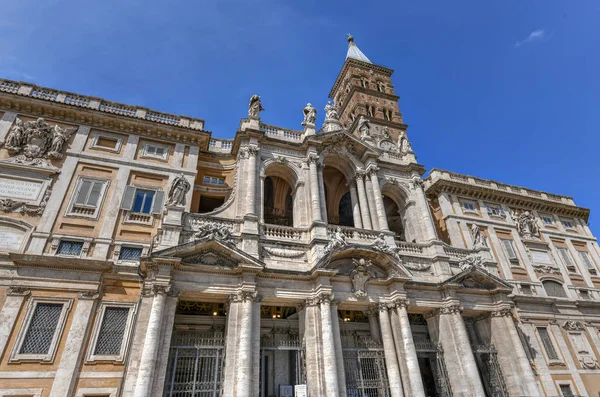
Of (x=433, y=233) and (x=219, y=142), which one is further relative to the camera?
(x=219, y=142)

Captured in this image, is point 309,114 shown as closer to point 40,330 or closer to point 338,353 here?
point 338,353

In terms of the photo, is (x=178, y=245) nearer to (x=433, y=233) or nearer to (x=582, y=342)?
(x=433, y=233)

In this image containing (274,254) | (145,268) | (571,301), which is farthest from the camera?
(571,301)

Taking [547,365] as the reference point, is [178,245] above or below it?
above

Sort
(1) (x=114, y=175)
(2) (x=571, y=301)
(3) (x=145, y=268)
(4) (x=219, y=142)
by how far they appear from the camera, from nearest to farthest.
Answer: (3) (x=145, y=268)
(1) (x=114, y=175)
(4) (x=219, y=142)
(2) (x=571, y=301)

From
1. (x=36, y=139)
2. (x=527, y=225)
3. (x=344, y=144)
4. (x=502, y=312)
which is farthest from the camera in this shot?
(x=527, y=225)

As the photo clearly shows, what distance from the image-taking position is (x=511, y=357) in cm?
1720

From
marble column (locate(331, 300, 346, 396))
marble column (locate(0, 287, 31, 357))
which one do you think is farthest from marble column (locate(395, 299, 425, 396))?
marble column (locate(0, 287, 31, 357))

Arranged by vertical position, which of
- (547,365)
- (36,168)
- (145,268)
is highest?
(36,168)

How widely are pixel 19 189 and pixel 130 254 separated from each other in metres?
5.86

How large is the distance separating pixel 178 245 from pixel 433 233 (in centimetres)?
1411

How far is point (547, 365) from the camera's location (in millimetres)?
19859

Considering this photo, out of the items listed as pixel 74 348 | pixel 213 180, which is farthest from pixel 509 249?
pixel 74 348

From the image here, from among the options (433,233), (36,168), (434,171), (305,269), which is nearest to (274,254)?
(305,269)
